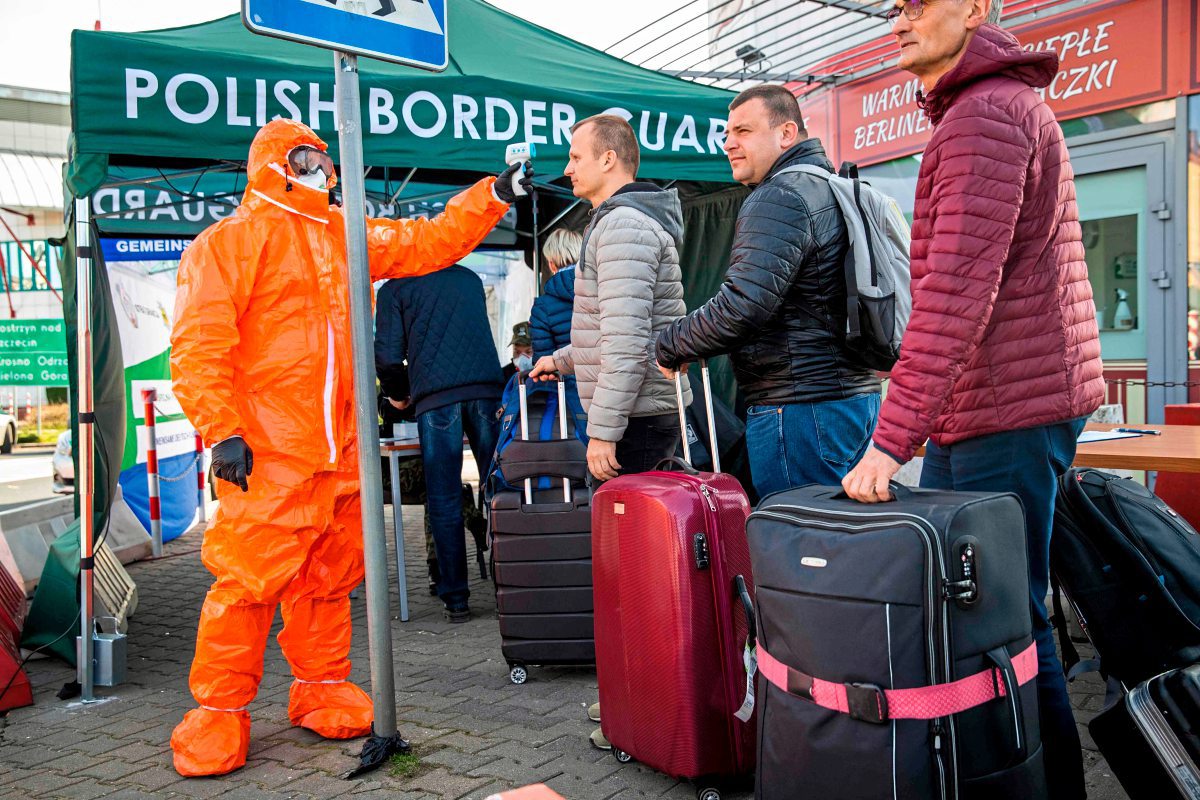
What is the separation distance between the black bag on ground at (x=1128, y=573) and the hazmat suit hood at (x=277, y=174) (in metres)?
2.53

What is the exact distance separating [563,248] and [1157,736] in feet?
17.2

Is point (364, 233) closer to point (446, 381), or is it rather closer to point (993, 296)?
point (993, 296)

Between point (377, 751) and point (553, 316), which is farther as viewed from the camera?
point (553, 316)

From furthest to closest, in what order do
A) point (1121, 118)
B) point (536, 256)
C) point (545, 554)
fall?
point (536, 256), point (1121, 118), point (545, 554)

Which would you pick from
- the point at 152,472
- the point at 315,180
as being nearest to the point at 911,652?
the point at 315,180

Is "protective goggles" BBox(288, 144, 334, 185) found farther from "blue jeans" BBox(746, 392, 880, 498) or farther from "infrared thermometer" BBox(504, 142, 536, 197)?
"blue jeans" BBox(746, 392, 880, 498)

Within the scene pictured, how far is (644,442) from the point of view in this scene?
3363 millimetres

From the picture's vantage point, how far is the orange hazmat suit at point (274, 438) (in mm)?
3090

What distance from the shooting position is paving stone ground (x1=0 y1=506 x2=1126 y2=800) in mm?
2889

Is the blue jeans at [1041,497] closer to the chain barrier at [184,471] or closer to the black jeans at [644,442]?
the black jeans at [644,442]

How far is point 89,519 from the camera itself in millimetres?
3992

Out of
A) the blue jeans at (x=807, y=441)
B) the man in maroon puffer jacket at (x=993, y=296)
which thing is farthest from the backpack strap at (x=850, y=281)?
the man in maroon puffer jacket at (x=993, y=296)

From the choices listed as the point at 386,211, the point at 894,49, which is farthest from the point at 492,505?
the point at 894,49

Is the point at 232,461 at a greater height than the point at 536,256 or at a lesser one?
lesser
